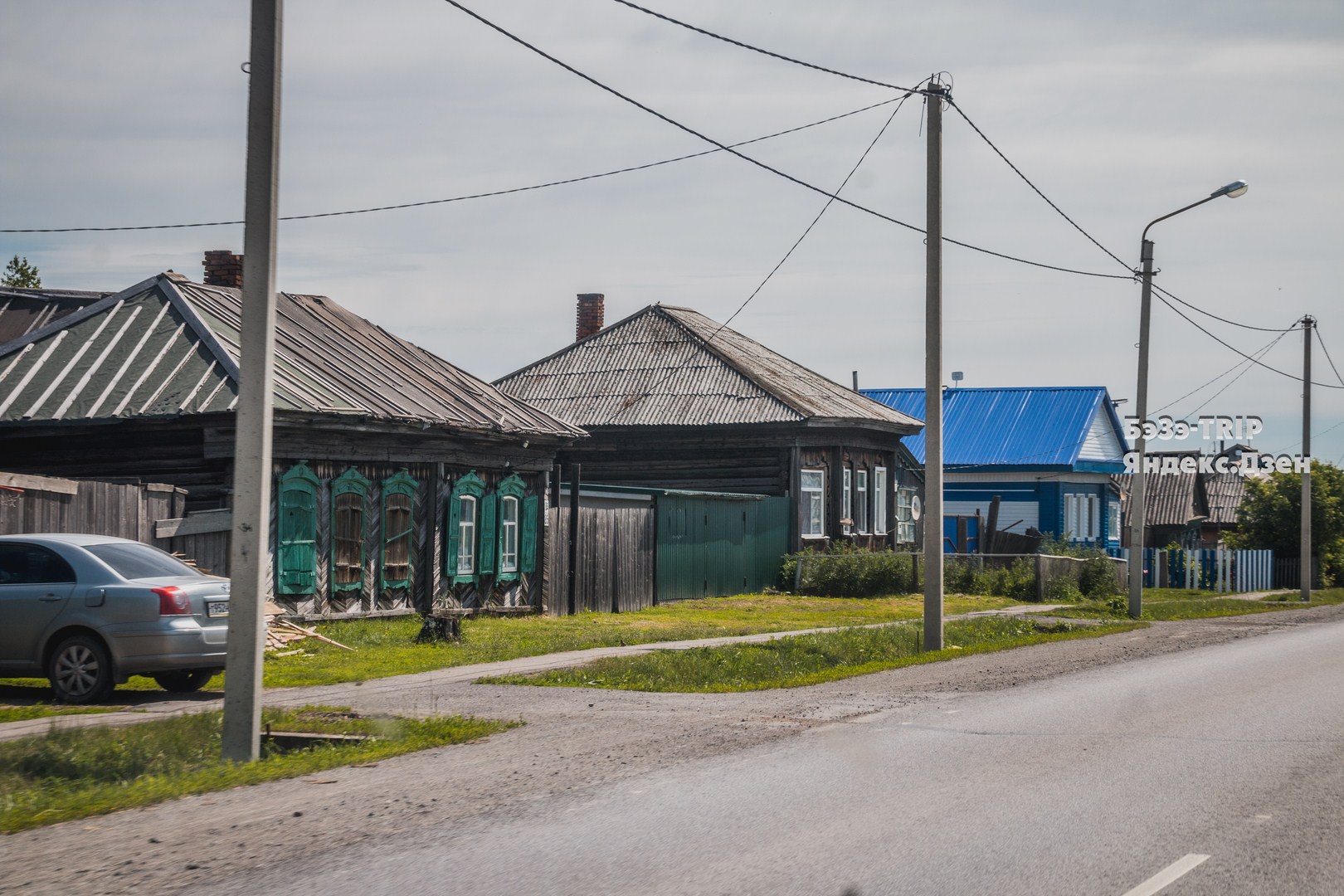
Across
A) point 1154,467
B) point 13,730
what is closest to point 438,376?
point 13,730

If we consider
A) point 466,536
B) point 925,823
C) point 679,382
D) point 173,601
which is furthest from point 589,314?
point 925,823

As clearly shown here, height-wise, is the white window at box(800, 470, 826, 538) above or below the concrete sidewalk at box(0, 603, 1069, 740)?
above

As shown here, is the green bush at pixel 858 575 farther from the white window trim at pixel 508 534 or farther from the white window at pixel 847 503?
the white window trim at pixel 508 534

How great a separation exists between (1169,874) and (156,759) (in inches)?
262

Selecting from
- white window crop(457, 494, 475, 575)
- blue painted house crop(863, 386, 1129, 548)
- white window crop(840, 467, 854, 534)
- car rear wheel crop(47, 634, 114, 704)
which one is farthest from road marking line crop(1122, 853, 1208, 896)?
blue painted house crop(863, 386, 1129, 548)

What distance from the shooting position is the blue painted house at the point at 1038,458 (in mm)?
48750

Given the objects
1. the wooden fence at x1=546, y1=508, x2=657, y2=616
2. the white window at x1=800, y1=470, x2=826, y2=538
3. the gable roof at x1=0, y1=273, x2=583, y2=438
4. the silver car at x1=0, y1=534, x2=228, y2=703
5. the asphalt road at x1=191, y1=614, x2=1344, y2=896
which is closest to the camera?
the asphalt road at x1=191, y1=614, x2=1344, y2=896

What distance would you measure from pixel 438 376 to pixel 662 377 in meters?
12.1

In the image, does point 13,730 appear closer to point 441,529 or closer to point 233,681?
point 233,681

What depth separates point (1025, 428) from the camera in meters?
50.6

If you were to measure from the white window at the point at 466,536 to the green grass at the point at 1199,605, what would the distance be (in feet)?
37.6

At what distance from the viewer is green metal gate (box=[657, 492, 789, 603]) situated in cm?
2911

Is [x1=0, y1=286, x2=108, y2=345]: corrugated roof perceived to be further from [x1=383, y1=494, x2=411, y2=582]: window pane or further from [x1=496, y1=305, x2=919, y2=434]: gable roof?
[x1=383, y1=494, x2=411, y2=582]: window pane

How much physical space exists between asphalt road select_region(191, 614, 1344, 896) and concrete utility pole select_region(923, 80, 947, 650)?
269 inches
